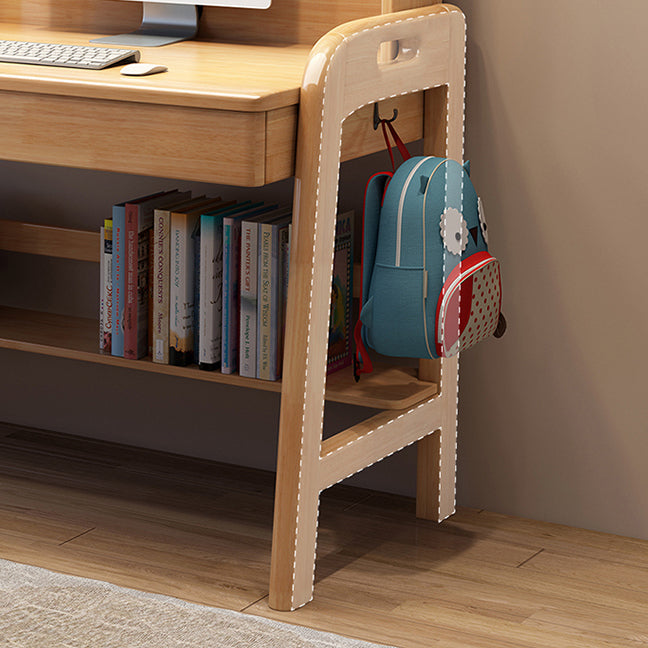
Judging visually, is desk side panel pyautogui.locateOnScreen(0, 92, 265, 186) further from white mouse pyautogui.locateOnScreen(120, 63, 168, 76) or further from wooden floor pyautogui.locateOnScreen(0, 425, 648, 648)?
wooden floor pyautogui.locateOnScreen(0, 425, 648, 648)

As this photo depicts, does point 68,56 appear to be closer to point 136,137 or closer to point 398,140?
point 136,137

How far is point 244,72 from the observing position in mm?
1570

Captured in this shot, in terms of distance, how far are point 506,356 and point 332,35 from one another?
679 millimetres

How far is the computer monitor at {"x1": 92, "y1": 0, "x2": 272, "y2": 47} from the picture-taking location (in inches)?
74.7

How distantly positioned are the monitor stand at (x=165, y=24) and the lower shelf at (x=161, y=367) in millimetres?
502

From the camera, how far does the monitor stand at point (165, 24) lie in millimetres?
1927

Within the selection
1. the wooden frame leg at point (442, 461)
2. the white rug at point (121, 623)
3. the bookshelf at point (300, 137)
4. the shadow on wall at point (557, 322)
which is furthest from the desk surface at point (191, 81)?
the white rug at point (121, 623)

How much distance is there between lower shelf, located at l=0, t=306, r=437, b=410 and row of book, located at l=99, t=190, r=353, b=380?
20 millimetres

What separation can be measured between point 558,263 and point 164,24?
78cm

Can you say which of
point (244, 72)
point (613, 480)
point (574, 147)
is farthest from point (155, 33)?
point (613, 480)

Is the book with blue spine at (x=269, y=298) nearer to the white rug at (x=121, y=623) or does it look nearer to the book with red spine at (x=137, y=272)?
the book with red spine at (x=137, y=272)

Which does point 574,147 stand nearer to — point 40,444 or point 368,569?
point 368,569

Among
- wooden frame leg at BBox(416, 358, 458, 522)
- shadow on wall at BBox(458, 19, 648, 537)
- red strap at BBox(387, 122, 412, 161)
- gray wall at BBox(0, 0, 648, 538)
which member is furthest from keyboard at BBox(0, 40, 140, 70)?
wooden frame leg at BBox(416, 358, 458, 522)

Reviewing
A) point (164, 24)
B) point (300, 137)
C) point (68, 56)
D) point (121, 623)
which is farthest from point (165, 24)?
point (121, 623)
